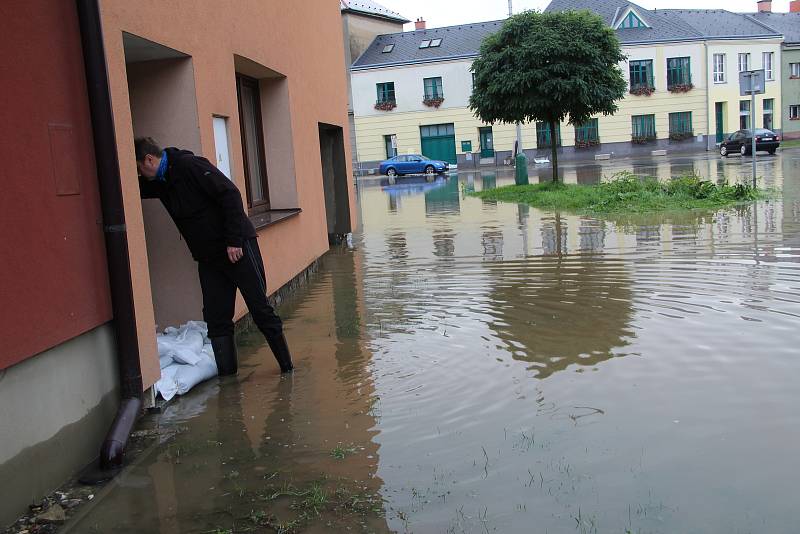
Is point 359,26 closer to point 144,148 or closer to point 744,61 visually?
point 744,61

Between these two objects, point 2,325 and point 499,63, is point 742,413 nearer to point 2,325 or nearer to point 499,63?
point 2,325

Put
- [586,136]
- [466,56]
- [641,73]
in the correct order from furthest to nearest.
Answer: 1. [586,136]
2. [641,73]
3. [466,56]

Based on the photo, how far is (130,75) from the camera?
621 centimetres

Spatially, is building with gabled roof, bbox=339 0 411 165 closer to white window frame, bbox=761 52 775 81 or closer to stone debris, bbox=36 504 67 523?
white window frame, bbox=761 52 775 81

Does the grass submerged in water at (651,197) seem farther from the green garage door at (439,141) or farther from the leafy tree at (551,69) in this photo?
the green garage door at (439,141)

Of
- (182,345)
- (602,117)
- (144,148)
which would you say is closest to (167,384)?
(182,345)

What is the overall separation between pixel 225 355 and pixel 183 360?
1.08 ft

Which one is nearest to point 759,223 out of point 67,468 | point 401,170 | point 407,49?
point 67,468

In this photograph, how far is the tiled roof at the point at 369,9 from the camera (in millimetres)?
51528

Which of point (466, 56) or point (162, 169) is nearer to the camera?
point (162, 169)

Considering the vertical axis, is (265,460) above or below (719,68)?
below

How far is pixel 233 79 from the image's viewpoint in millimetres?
7539

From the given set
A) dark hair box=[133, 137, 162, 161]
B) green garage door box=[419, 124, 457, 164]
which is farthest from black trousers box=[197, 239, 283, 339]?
green garage door box=[419, 124, 457, 164]

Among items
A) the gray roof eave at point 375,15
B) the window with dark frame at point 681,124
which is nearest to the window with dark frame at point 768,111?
the window with dark frame at point 681,124
